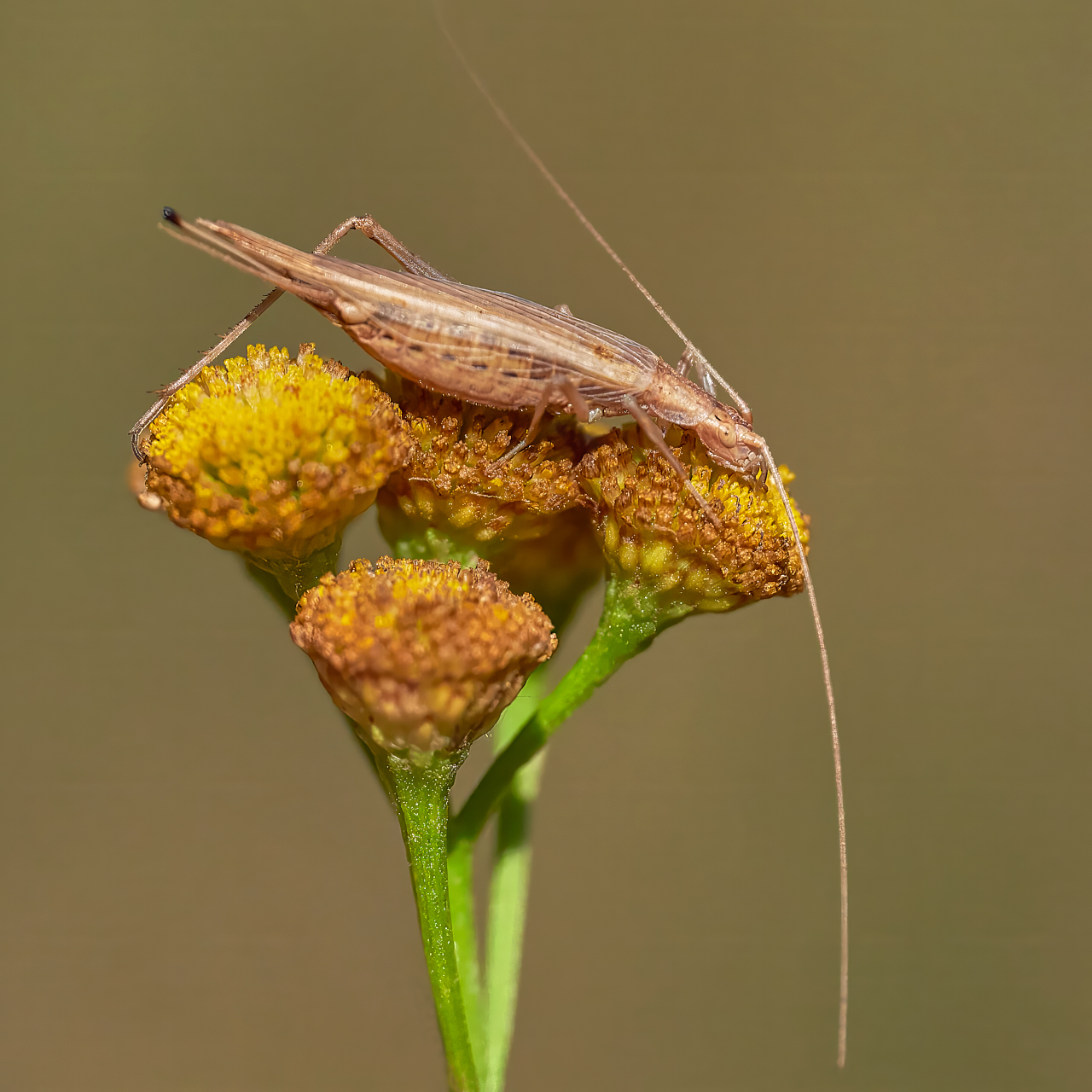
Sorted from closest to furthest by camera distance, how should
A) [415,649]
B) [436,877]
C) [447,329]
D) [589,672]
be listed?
[415,649] < [436,877] < [589,672] < [447,329]

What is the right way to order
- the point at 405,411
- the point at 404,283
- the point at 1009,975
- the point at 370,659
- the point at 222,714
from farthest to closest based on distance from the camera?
the point at 222,714, the point at 1009,975, the point at 404,283, the point at 405,411, the point at 370,659

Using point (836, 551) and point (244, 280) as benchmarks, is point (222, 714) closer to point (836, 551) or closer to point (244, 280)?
point (244, 280)

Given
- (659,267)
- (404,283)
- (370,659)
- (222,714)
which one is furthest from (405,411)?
(659,267)

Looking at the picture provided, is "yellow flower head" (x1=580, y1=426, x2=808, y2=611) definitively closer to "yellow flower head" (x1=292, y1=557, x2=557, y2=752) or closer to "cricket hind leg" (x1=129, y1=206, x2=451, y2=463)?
"yellow flower head" (x1=292, y1=557, x2=557, y2=752)

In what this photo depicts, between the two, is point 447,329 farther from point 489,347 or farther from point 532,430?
point 532,430

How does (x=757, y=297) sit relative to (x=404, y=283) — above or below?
below

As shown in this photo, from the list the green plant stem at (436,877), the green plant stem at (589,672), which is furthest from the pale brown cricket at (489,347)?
the green plant stem at (436,877)

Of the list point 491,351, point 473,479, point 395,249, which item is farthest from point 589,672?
point 395,249

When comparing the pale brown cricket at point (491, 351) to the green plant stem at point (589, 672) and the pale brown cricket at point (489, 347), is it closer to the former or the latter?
the pale brown cricket at point (489, 347)
